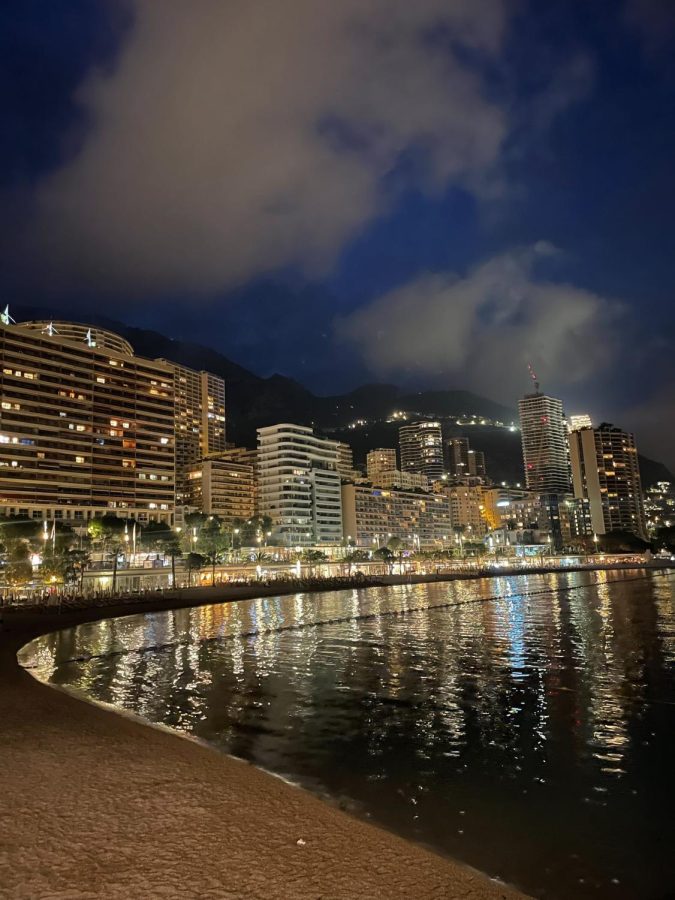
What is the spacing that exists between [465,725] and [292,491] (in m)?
178

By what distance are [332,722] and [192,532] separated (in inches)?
5385

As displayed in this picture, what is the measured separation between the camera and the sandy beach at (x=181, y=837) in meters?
6.10

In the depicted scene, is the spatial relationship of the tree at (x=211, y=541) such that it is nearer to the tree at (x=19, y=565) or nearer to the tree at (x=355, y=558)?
the tree at (x=355, y=558)

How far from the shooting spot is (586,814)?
9148 mm

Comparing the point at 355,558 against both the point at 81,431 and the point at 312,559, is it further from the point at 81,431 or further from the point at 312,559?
the point at 81,431

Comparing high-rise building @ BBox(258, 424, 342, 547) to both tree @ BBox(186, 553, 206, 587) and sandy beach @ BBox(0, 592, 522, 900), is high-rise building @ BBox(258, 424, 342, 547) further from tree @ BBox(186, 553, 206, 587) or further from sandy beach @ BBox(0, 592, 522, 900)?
sandy beach @ BBox(0, 592, 522, 900)

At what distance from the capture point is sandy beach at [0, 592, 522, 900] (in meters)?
6.10

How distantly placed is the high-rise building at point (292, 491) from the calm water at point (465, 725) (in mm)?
155543

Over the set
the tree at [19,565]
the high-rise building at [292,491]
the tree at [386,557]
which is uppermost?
the high-rise building at [292,491]

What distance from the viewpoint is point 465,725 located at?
1412cm

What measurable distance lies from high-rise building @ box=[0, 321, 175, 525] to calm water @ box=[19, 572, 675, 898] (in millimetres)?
116251

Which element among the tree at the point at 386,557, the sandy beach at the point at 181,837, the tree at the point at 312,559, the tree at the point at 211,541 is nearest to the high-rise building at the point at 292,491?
the tree at the point at 386,557

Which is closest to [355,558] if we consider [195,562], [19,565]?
[195,562]

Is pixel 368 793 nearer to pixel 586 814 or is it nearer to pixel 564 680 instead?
pixel 586 814
